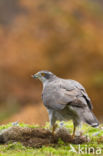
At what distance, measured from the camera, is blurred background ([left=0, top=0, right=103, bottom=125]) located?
3666 centimetres

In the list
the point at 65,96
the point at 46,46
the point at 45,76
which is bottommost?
the point at 65,96

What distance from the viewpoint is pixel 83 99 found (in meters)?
9.77

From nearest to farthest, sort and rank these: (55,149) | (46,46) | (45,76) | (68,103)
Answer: (55,149), (68,103), (45,76), (46,46)

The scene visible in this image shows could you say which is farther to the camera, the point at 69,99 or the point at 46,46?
the point at 46,46

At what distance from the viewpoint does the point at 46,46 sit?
3997 centimetres

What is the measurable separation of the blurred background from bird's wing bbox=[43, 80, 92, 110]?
2335cm

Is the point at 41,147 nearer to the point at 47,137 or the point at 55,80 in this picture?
the point at 47,137

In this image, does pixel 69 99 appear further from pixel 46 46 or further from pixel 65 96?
pixel 46 46

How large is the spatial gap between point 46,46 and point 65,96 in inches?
1202

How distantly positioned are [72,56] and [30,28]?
16.4 feet

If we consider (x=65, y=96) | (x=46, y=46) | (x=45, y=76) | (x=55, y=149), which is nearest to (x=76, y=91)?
(x=65, y=96)

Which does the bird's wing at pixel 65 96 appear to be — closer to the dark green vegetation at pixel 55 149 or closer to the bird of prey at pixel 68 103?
the bird of prey at pixel 68 103

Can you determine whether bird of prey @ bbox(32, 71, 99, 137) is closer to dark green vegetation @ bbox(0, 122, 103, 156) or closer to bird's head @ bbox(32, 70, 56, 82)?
dark green vegetation @ bbox(0, 122, 103, 156)

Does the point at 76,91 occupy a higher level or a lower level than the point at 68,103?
higher
